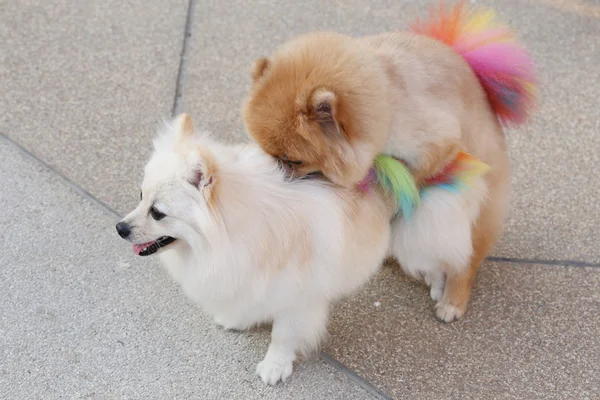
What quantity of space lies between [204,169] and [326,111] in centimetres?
44

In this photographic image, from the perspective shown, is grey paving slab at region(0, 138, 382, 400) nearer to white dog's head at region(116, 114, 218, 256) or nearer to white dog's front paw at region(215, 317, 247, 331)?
white dog's front paw at region(215, 317, 247, 331)

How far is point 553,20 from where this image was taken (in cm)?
450

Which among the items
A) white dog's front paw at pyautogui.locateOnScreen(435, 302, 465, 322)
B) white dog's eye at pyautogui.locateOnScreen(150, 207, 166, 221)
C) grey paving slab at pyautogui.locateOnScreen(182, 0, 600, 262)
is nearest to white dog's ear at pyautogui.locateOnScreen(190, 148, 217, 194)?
white dog's eye at pyautogui.locateOnScreen(150, 207, 166, 221)

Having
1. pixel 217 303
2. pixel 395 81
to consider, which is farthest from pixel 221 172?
pixel 395 81

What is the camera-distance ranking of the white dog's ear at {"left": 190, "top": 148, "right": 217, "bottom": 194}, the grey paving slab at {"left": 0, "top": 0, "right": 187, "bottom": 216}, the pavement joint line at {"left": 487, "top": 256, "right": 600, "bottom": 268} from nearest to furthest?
the white dog's ear at {"left": 190, "top": 148, "right": 217, "bottom": 194}, the pavement joint line at {"left": 487, "top": 256, "right": 600, "bottom": 268}, the grey paving slab at {"left": 0, "top": 0, "right": 187, "bottom": 216}

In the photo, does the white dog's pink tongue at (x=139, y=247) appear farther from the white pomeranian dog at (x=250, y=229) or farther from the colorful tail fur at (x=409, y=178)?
the colorful tail fur at (x=409, y=178)

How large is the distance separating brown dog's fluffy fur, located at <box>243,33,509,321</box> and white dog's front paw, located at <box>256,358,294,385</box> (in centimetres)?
84

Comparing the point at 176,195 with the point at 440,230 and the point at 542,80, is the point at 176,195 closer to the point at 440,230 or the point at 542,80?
the point at 440,230

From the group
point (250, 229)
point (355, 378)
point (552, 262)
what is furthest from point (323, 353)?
point (552, 262)

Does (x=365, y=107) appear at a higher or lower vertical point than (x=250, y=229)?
higher

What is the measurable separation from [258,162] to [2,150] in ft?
6.37

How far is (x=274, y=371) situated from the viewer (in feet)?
8.38

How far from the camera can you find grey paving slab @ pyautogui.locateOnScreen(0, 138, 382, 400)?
→ 252 centimetres

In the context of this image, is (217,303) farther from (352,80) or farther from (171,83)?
(171,83)
